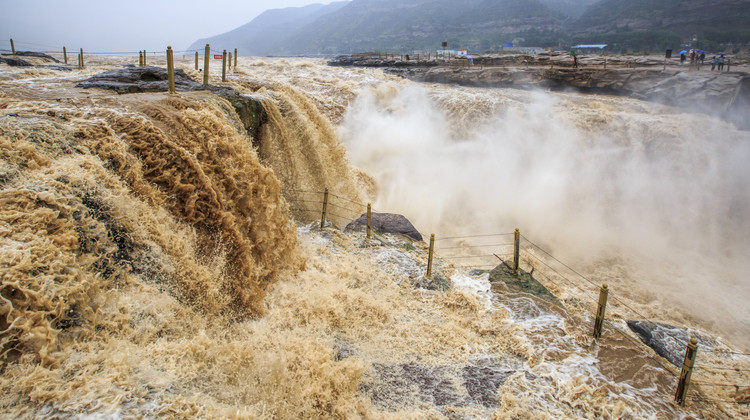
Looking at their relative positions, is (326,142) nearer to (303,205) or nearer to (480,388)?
(303,205)

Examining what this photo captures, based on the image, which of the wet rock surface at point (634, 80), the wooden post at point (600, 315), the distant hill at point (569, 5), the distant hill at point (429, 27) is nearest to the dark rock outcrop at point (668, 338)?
the wooden post at point (600, 315)

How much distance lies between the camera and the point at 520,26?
334 ft

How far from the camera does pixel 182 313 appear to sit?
13.7ft

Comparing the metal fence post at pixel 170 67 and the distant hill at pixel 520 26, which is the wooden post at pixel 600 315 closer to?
the metal fence post at pixel 170 67

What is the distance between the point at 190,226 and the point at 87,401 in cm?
281

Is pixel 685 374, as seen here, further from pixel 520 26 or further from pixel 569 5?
pixel 569 5

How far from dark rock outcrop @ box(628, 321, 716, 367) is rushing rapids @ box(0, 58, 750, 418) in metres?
0.28

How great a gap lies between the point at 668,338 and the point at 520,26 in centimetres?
11239

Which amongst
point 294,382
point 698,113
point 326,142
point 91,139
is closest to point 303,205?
point 326,142

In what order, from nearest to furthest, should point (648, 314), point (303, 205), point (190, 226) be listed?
point (190, 226) < point (648, 314) < point (303, 205)

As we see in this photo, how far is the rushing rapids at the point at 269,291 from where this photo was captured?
3.12 metres

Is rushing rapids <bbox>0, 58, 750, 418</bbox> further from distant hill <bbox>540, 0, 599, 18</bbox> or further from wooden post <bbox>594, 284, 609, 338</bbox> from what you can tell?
distant hill <bbox>540, 0, 599, 18</bbox>

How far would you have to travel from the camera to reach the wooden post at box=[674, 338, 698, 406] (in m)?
4.13

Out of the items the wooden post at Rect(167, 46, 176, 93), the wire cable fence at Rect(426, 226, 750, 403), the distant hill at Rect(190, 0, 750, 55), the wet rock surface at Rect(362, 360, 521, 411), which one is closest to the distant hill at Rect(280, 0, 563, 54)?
the distant hill at Rect(190, 0, 750, 55)
